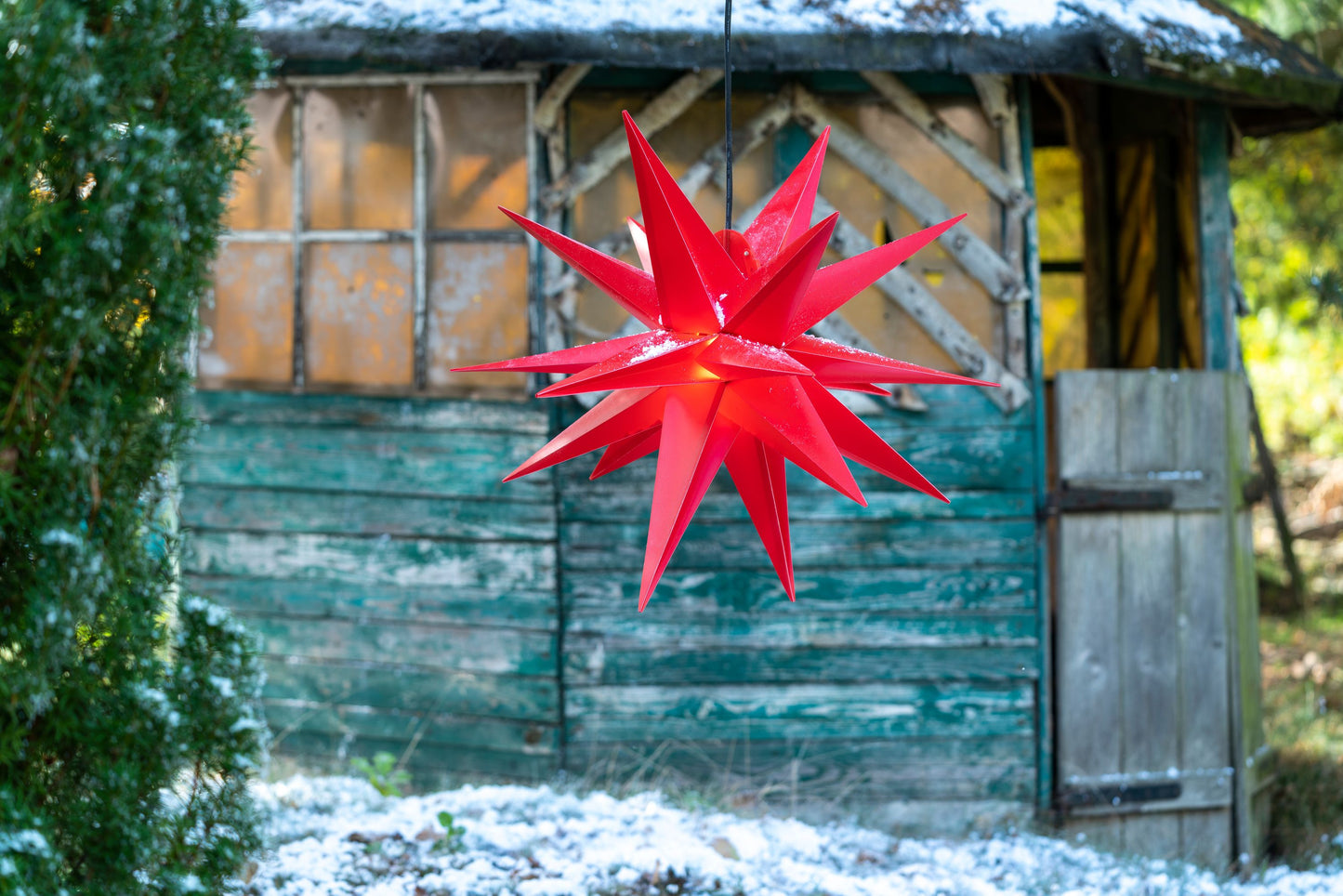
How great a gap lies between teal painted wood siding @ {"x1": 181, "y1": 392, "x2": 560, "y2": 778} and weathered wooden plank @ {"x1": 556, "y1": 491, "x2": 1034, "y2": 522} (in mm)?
189

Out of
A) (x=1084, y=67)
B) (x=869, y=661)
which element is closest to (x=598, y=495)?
(x=869, y=661)

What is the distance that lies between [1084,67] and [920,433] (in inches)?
60.8

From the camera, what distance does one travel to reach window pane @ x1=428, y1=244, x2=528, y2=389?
4.29 meters

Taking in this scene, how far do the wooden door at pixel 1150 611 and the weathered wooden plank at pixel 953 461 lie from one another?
0.81 feet

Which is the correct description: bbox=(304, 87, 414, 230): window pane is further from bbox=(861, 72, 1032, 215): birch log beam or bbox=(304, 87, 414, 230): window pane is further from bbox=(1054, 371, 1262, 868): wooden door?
bbox=(1054, 371, 1262, 868): wooden door

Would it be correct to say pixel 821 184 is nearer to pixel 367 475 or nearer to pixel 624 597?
pixel 624 597

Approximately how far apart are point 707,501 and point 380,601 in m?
1.49

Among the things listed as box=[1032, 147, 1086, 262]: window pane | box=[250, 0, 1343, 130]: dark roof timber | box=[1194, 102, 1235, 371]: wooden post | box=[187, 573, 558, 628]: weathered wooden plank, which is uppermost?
box=[1032, 147, 1086, 262]: window pane

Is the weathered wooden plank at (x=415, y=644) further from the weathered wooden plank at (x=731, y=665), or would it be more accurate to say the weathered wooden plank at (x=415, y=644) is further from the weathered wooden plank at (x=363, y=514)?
the weathered wooden plank at (x=363, y=514)

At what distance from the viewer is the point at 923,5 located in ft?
12.8

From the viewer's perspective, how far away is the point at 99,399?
1.99 metres

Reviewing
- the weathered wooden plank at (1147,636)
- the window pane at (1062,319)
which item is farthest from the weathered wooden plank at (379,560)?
the window pane at (1062,319)

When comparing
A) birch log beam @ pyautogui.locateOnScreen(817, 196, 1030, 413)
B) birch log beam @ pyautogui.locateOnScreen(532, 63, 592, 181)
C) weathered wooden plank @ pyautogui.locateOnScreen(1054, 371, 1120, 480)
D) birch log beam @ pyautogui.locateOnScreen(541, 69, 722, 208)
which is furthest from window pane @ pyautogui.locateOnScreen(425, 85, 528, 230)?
weathered wooden plank @ pyautogui.locateOnScreen(1054, 371, 1120, 480)

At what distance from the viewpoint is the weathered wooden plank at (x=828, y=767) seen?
4250 millimetres
